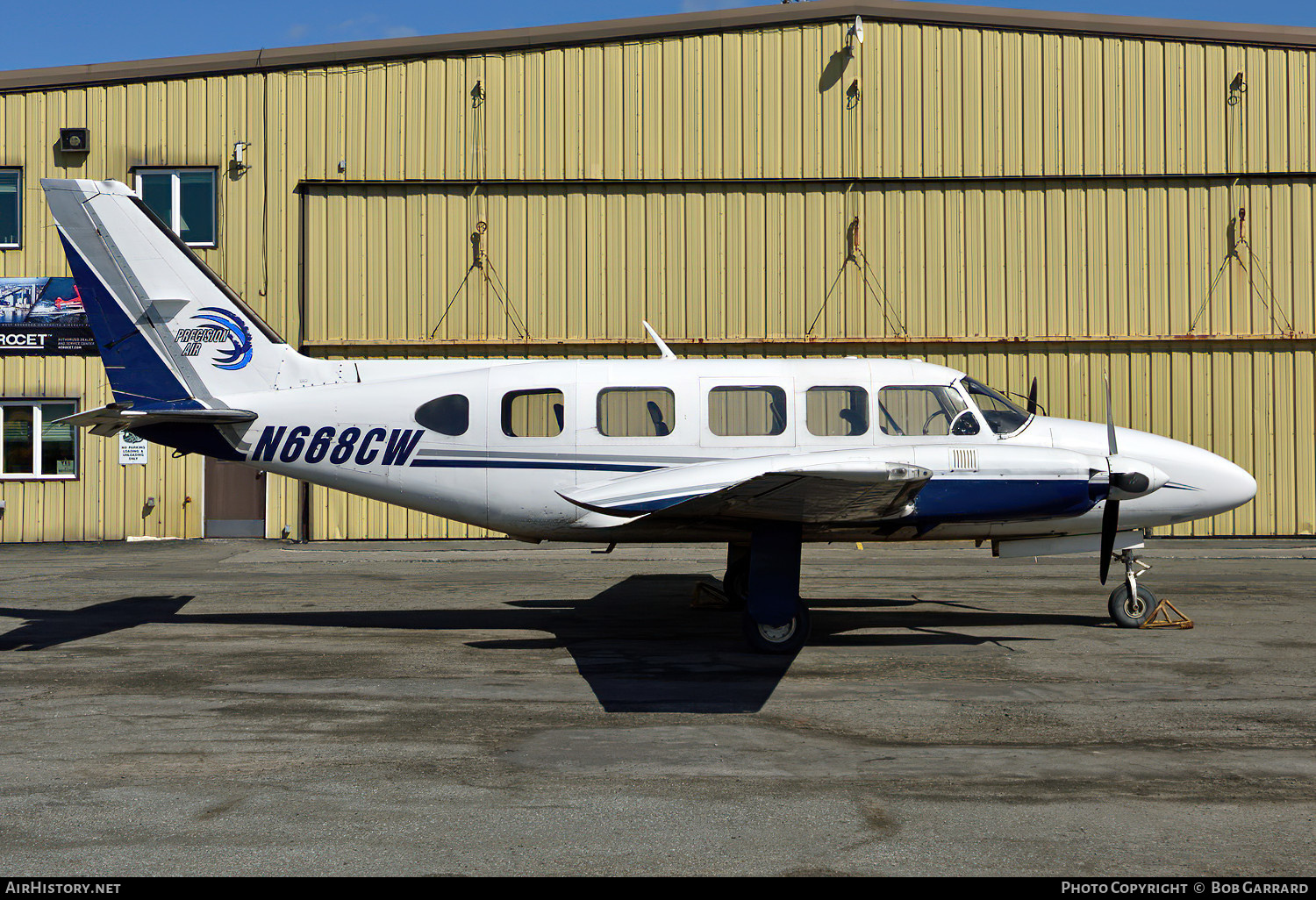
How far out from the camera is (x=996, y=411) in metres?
11.1

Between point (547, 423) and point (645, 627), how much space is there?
2.56m

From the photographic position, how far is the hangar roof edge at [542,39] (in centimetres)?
2245

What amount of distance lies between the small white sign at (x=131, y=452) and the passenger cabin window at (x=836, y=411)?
16977 millimetres

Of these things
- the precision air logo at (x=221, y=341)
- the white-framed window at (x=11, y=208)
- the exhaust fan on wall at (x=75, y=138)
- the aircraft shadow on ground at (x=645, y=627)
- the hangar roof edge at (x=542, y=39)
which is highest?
the hangar roof edge at (x=542, y=39)

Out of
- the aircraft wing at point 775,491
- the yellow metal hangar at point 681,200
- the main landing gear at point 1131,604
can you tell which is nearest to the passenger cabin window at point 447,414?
the aircraft wing at point 775,491

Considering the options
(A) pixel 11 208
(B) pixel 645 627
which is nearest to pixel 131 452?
(A) pixel 11 208

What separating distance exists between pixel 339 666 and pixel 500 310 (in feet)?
46.1

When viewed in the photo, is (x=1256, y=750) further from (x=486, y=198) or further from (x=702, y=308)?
(x=486, y=198)

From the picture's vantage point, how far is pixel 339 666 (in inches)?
379

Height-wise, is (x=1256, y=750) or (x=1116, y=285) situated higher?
(x=1116, y=285)

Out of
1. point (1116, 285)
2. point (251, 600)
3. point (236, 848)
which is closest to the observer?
point (236, 848)

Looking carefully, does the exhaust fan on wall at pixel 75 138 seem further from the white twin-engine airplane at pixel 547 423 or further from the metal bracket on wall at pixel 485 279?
the white twin-engine airplane at pixel 547 423

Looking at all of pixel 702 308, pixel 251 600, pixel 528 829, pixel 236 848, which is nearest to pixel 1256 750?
pixel 528 829

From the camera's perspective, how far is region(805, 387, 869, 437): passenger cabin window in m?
10.9
